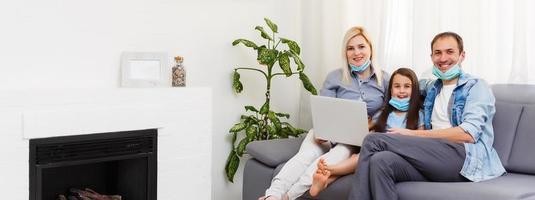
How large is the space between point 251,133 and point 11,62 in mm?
1451

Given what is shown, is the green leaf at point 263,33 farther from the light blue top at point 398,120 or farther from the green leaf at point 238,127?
the light blue top at point 398,120

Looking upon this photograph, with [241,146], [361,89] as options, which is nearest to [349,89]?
[361,89]

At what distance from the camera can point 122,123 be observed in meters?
3.41

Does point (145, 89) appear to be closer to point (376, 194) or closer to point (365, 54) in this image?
point (365, 54)

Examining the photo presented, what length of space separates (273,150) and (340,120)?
0.54 metres

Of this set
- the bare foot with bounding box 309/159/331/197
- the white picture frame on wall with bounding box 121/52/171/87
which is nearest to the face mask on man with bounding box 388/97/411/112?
the bare foot with bounding box 309/159/331/197

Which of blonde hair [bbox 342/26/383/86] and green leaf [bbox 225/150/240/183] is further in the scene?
green leaf [bbox 225/150/240/183]

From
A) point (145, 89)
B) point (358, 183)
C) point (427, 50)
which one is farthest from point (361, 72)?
point (145, 89)

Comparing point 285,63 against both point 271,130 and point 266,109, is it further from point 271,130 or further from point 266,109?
point 271,130

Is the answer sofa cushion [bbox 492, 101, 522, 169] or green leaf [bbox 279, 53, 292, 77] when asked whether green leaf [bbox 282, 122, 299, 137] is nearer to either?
green leaf [bbox 279, 53, 292, 77]

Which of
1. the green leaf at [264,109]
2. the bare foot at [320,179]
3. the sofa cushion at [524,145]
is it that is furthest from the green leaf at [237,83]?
the sofa cushion at [524,145]

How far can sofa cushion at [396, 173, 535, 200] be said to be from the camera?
8.26 feet

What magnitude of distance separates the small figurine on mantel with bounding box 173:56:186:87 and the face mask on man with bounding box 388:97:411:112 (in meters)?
1.22

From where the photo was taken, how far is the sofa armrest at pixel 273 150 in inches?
138
